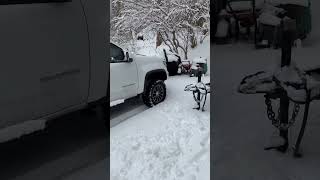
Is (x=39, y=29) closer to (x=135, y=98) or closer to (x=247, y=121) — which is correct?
(x=247, y=121)

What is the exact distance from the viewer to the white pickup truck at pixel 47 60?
3.04 m

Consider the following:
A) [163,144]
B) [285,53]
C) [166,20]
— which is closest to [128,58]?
[163,144]

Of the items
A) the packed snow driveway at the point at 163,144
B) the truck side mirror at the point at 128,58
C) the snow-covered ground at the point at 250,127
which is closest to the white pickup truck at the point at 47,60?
the packed snow driveway at the point at 163,144

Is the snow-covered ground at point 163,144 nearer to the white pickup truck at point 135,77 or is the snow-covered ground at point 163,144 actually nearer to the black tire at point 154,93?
the black tire at point 154,93

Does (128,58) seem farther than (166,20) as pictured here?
No

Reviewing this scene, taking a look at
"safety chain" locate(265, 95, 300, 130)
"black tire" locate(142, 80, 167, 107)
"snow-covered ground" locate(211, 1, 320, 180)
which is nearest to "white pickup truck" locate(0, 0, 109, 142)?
"snow-covered ground" locate(211, 1, 320, 180)

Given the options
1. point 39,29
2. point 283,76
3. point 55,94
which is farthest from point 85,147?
point 283,76

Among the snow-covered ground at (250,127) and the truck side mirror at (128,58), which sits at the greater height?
the truck side mirror at (128,58)

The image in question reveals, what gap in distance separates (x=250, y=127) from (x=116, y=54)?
201 centimetres

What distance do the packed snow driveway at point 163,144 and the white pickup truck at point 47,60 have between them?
0.59 meters

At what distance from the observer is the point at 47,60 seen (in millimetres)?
3320

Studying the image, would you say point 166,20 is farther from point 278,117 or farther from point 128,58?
point 278,117

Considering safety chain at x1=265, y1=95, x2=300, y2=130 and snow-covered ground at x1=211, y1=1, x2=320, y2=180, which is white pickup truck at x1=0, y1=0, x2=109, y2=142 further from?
safety chain at x1=265, y1=95, x2=300, y2=130

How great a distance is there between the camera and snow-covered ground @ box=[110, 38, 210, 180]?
336cm
